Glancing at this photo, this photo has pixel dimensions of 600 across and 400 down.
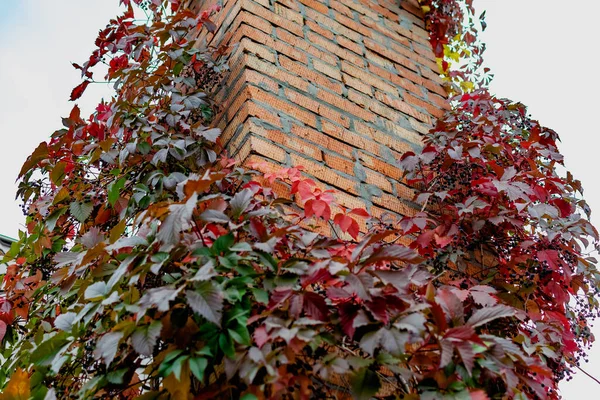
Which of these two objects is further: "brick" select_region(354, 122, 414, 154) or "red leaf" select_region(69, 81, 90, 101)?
"red leaf" select_region(69, 81, 90, 101)

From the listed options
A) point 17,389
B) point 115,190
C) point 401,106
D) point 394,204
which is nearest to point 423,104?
point 401,106

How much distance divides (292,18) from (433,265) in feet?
3.52

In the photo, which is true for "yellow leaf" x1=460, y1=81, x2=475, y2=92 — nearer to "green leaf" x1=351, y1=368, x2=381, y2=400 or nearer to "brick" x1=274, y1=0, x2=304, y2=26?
"brick" x1=274, y1=0, x2=304, y2=26

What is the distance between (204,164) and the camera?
71.6 inches

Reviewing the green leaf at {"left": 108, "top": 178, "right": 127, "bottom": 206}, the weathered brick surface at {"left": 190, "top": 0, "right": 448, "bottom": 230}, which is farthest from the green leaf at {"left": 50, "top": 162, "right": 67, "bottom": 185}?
the weathered brick surface at {"left": 190, "top": 0, "right": 448, "bottom": 230}

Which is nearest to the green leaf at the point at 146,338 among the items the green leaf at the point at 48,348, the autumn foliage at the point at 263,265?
the autumn foliage at the point at 263,265

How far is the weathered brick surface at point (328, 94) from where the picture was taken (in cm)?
184

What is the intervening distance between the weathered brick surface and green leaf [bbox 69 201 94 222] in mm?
477

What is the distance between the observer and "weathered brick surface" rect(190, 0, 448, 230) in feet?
6.04

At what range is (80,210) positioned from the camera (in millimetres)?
1798

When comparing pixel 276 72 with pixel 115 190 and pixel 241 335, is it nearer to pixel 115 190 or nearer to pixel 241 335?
pixel 115 190

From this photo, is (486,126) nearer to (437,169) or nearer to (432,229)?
(437,169)

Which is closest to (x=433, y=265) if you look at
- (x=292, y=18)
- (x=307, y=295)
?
(x=307, y=295)

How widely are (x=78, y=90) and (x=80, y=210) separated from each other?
A: 783 mm
